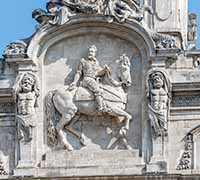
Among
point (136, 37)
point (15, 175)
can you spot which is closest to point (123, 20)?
point (136, 37)

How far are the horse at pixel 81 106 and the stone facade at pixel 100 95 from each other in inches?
0.9

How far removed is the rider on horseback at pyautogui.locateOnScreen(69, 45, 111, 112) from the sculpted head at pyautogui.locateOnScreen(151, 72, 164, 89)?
1165 millimetres

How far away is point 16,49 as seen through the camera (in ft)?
205

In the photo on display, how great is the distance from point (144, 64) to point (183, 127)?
73.1 inches

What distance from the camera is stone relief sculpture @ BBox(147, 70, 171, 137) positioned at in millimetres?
61812

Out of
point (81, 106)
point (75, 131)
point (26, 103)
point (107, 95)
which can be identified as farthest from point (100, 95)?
point (26, 103)

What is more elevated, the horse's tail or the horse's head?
the horse's head

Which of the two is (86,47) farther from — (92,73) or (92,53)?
(92,73)

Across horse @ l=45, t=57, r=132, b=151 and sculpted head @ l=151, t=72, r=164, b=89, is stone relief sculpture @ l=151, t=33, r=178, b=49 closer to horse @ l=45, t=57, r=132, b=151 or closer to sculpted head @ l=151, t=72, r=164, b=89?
sculpted head @ l=151, t=72, r=164, b=89

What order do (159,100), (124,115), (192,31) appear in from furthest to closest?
1. (192,31)
2. (124,115)
3. (159,100)

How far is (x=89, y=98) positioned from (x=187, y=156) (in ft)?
9.04

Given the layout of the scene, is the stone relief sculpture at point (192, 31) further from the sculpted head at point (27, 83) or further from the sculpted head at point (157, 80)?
the sculpted head at point (27, 83)

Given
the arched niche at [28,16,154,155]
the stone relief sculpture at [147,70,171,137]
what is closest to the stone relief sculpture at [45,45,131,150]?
the arched niche at [28,16,154,155]

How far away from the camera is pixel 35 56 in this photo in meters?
62.8
